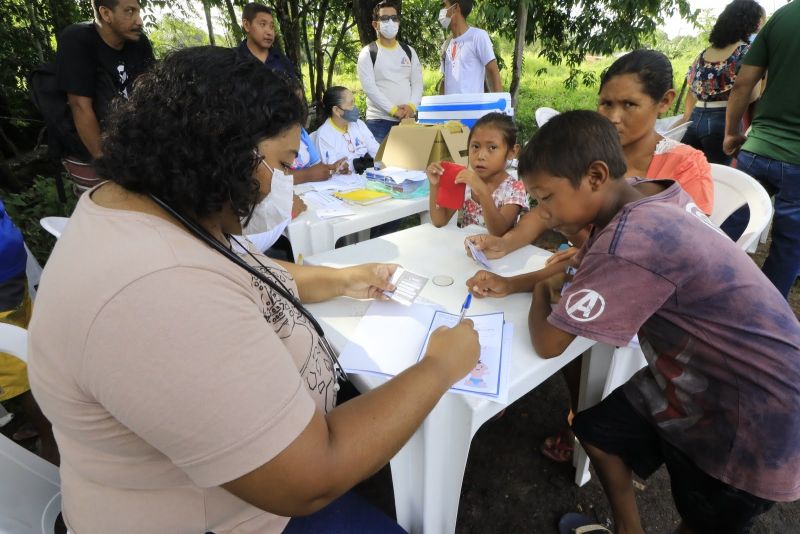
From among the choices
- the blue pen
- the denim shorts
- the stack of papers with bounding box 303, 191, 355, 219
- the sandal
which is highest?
the blue pen

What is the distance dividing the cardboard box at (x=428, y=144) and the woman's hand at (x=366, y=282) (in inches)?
63.5

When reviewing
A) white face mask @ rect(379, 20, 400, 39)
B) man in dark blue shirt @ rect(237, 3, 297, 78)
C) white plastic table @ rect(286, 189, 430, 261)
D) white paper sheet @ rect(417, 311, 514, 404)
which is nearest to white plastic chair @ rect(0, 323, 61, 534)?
white paper sheet @ rect(417, 311, 514, 404)

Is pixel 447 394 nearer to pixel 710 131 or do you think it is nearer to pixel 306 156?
pixel 306 156

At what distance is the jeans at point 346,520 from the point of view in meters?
0.91

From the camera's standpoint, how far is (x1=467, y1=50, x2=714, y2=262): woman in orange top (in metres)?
1.67

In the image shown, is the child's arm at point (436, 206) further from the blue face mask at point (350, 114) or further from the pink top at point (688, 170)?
the blue face mask at point (350, 114)

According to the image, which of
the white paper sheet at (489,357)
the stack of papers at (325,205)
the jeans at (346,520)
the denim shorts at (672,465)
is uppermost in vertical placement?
the white paper sheet at (489,357)

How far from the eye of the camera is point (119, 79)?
255 cm

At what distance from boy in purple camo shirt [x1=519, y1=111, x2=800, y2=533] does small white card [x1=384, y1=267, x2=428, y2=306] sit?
382mm

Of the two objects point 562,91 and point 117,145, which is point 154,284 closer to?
point 117,145

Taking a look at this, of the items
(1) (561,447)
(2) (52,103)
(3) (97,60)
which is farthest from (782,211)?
(2) (52,103)

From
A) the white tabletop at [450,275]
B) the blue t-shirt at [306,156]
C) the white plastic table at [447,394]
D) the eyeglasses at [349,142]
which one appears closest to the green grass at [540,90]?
the eyeglasses at [349,142]

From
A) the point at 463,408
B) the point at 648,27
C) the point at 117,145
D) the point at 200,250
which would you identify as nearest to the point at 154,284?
the point at 200,250

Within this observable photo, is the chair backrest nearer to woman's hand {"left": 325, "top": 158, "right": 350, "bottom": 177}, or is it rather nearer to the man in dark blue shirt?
Answer: woman's hand {"left": 325, "top": 158, "right": 350, "bottom": 177}
